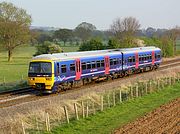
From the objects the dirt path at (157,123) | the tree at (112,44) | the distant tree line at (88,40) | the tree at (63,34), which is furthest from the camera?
the tree at (63,34)

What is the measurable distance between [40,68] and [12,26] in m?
53.5

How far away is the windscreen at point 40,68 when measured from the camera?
2720cm

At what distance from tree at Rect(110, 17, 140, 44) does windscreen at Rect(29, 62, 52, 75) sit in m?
41.7

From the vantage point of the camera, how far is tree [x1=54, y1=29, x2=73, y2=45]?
5172 inches

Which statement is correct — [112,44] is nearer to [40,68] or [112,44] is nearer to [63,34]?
[40,68]

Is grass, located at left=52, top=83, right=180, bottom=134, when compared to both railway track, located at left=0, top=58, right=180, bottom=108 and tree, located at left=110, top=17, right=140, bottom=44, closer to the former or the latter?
railway track, located at left=0, top=58, right=180, bottom=108

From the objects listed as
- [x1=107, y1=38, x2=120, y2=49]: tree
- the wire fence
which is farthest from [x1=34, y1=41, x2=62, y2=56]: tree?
the wire fence

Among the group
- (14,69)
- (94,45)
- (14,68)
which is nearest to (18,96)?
(14,69)

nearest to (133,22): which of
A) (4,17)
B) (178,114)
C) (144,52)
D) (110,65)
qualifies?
(4,17)

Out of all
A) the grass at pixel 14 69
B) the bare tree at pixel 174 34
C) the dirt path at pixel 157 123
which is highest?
the bare tree at pixel 174 34

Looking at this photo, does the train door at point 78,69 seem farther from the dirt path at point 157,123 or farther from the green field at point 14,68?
the green field at point 14,68

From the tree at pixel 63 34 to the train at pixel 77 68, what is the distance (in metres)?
91.5

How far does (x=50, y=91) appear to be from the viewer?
27.5m

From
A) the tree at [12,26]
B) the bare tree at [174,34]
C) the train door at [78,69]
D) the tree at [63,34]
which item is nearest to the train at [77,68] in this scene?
the train door at [78,69]
